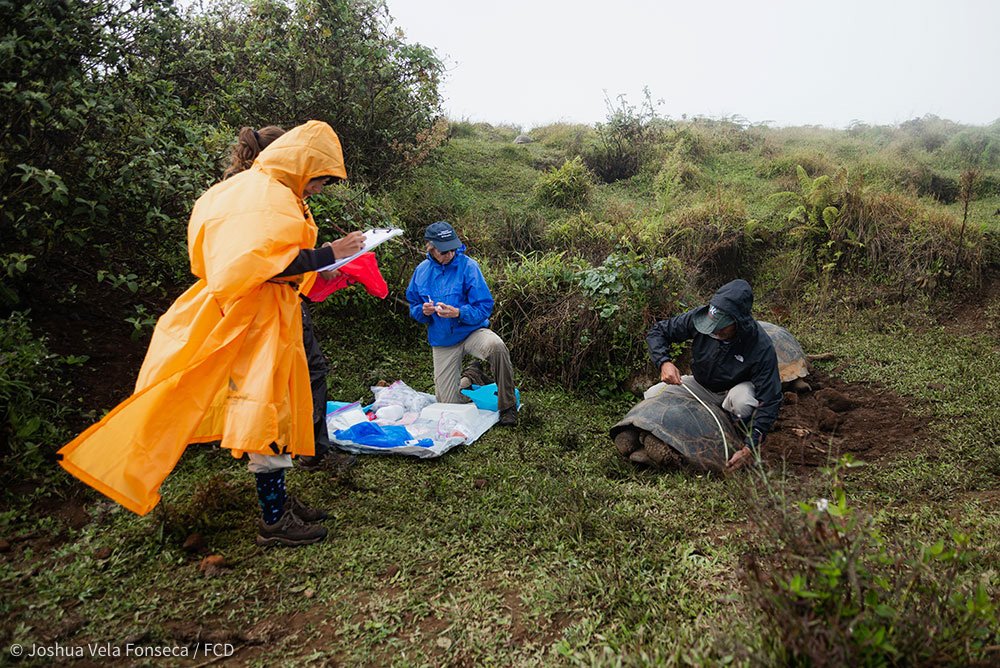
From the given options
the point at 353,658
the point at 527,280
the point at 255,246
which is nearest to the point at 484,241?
the point at 527,280

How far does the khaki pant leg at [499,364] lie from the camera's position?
17.7 ft

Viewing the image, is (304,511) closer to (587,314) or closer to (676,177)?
(587,314)

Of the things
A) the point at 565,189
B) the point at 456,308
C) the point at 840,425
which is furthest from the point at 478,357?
the point at 565,189

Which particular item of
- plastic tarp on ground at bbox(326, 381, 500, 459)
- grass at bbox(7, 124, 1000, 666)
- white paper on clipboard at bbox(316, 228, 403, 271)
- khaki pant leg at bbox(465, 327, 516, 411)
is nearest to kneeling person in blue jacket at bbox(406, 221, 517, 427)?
khaki pant leg at bbox(465, 327, 516, 411)

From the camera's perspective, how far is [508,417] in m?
5.40

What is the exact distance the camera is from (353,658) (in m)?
2.56

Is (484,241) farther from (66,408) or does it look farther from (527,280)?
(66,408)

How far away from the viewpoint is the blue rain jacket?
5434 mm

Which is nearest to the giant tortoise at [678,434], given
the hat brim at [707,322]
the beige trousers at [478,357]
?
the hat brim at [707,322]

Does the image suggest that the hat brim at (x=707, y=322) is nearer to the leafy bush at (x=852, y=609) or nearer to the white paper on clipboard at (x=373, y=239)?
the white paper on clipboard at (x=373, y=239)

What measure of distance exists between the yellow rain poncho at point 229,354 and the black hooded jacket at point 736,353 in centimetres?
282

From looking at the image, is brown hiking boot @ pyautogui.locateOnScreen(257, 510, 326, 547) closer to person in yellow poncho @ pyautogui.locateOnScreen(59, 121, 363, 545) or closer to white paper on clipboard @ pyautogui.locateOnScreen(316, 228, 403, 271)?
person in yellow poncho @ pyautogui.locateOnScreen(59, 121, 363, 545)

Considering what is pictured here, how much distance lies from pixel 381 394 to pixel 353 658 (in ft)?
10.6

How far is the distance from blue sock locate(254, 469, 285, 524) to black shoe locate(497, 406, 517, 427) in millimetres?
2290
